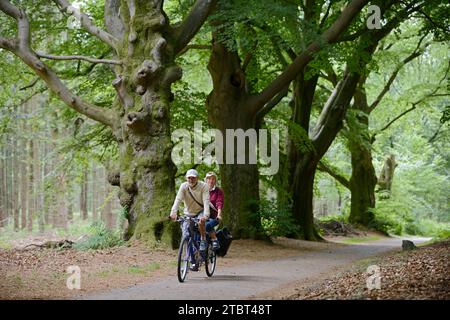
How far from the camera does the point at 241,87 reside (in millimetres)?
21141

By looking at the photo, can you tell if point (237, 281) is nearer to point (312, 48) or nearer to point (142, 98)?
point (142, 98)

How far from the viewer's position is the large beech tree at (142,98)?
51.5 feet

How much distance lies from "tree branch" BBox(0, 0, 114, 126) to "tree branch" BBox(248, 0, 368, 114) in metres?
5.36

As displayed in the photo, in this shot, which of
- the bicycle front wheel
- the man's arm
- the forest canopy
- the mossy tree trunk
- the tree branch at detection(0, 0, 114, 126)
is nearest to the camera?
the bicycle front wheel

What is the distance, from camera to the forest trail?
9.73 m

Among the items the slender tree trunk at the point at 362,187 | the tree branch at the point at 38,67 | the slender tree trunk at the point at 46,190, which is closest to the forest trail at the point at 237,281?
the tree branch at the point at 38,67

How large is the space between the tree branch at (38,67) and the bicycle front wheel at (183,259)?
6.47 m

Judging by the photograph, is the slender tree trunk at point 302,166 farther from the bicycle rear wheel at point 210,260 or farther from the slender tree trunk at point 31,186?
the slender tree trunk at point 31,186

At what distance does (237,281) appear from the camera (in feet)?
38.4

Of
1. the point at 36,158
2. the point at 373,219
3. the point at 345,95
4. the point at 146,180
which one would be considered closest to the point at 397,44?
the point at 373,219

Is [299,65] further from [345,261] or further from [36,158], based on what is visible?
[36,158]

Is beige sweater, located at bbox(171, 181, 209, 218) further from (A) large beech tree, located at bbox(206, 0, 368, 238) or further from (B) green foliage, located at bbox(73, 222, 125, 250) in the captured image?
(A) large beech tree, located at bbox(206, 0, 368, 238)

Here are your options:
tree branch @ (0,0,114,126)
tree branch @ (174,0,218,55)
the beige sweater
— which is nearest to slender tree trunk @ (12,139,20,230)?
tree branch @ (0,0,114,126)
